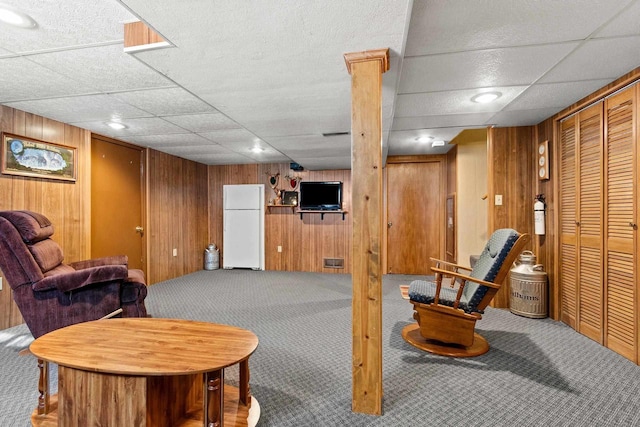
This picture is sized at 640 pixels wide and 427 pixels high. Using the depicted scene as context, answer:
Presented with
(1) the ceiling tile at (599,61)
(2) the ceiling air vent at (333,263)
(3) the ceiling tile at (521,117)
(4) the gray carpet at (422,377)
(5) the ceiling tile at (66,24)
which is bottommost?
(4) the gray carpet at (422,377)

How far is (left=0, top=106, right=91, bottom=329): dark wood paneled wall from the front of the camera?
300cm

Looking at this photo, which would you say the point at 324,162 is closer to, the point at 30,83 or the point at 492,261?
the point at 492,261

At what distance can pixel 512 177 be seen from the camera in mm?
3582

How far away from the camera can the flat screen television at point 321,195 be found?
5.99m

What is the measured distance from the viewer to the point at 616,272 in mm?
2486

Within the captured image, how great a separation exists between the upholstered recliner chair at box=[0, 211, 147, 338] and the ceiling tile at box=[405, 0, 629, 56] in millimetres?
2764

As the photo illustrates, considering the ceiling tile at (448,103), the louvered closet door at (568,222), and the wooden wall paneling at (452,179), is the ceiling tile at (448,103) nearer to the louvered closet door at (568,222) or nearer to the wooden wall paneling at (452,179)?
the louvered closet door at (568,222)

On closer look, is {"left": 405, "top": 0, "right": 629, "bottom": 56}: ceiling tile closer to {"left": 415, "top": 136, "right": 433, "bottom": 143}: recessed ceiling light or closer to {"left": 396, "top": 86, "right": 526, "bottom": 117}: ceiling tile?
{"left": 396, "top": 86, "right": 526, "bottom": 117}: ceiling tile

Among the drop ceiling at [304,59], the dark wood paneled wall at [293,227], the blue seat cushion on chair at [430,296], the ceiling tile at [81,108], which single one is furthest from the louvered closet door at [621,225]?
the ceiling tile at [81,108]

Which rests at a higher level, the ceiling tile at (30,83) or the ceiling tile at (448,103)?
the ceiling tile at (30,83)

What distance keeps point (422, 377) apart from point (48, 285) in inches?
109

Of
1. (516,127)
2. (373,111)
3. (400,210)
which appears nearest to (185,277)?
(400,210)

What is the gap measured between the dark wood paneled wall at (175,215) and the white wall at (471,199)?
4.73m

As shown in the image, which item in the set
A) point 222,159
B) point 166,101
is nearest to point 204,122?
point 166,101
